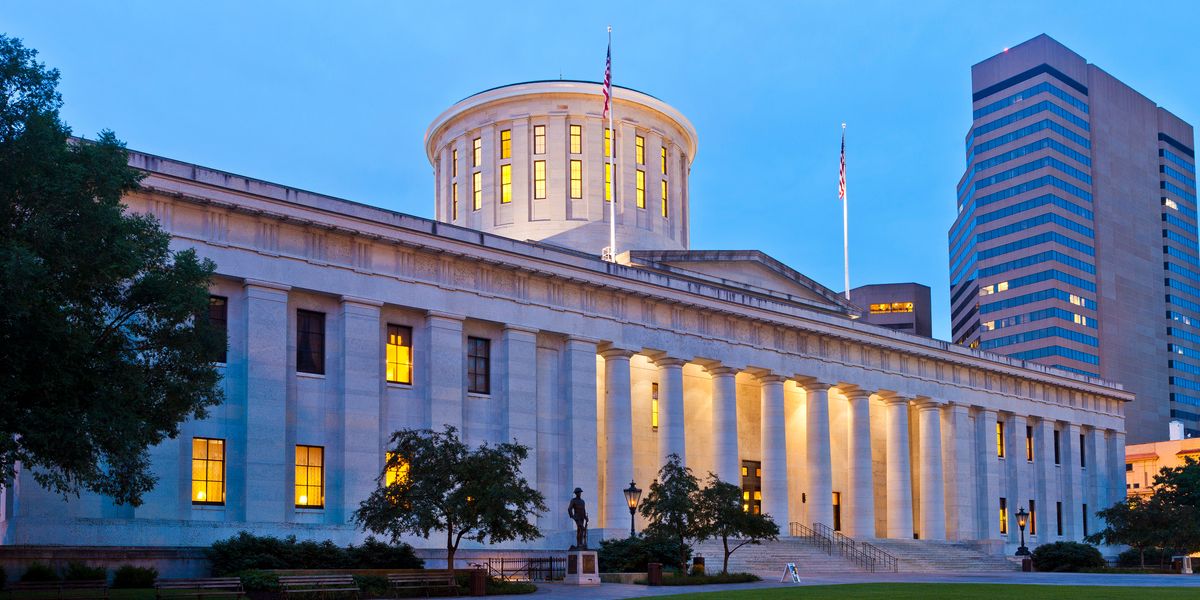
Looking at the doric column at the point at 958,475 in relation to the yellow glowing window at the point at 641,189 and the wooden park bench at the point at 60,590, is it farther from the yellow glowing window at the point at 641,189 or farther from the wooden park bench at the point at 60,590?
the wooden park bench at the point at 60,590

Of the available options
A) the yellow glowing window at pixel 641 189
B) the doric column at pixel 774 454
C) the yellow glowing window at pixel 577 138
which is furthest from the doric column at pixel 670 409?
the yellow glowing window at pixel 577 138

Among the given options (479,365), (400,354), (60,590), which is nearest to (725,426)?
(479,365)

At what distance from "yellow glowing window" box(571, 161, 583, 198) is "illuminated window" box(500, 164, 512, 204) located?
346cm

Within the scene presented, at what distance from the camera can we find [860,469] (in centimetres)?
6191

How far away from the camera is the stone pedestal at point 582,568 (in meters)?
41.2

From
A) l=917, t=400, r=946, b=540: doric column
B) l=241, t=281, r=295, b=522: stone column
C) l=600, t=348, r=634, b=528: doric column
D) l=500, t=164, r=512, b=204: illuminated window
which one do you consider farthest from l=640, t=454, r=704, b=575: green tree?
l=500, t=164, r=512, b=204: illuminated window

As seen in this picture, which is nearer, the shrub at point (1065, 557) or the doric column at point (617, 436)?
the doric column at point (617, 436)

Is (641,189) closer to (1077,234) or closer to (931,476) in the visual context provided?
(931,476)

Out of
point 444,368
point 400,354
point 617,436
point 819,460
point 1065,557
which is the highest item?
point 400,354

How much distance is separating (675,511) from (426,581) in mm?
12428

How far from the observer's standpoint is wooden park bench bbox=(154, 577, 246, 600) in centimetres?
2938

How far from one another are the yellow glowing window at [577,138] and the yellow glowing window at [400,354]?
2550 centimetres

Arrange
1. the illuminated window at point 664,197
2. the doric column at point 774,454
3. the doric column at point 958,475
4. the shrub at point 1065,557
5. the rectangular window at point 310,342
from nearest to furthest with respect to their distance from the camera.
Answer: the rectangular window at point 310,342 → the doric column at point 774,454 → the shrub at point 1065,557 → the doric column at point 958,475 → the illuminated window at point 664,197

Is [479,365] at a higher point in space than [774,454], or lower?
higher
